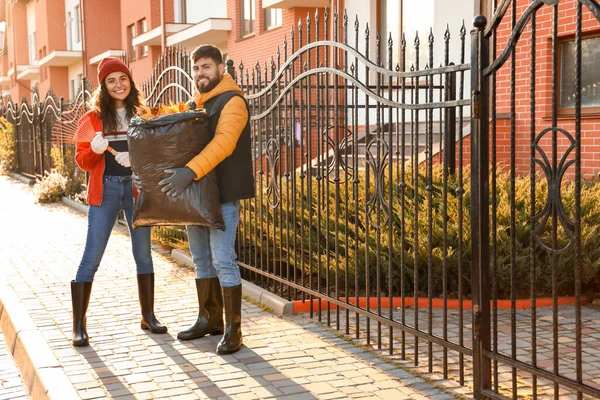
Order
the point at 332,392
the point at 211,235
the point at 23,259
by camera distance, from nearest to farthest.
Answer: the point at 332,392, the point at 211,235, the point at 23,259

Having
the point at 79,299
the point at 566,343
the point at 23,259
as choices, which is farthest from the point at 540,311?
the point at 23,259

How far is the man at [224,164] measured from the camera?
4.86 metres

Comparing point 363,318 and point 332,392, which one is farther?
point 363,318

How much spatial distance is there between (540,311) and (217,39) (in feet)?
67.6

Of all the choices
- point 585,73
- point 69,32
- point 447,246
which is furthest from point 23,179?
point 69,32

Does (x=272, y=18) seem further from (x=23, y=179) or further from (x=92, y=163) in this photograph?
(x=92, y=163)

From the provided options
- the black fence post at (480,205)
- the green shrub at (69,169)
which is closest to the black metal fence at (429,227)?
the black fence post at (480,205)

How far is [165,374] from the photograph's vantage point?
4.79m

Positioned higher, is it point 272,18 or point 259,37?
point 272,18

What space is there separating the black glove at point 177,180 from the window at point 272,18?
663 inches

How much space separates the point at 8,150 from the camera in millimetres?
24266

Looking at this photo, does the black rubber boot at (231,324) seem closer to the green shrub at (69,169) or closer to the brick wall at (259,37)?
the green shrub at (69,169)

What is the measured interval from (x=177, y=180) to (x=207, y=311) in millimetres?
1163

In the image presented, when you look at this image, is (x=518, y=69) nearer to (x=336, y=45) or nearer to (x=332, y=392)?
(x=336, y=45)
